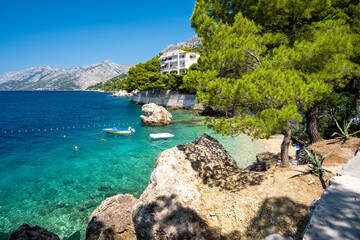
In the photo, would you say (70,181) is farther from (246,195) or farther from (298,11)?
(298,11)

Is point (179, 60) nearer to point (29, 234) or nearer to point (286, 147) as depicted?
point (286, 147)

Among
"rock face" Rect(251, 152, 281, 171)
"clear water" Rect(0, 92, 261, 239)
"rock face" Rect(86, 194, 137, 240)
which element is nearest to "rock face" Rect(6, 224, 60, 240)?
"rock face" Rect(86, 194, 137, 240)

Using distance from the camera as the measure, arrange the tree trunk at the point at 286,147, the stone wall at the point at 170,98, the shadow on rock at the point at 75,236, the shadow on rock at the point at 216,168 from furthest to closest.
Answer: the stone wall at the point at 170,98
the shadow on rock at the point at 75,236
the tree trunk at the point at 286,147
the shadow on rock at the point at 216,168

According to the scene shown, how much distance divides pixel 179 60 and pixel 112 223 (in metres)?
63.7

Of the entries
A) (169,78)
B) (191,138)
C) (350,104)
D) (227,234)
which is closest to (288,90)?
(227,234)

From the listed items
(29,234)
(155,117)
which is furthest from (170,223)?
(155,117)

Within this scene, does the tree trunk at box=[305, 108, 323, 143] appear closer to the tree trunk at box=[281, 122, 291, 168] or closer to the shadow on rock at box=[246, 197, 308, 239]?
the tree trunk at box=[281, 122, 291, 168]

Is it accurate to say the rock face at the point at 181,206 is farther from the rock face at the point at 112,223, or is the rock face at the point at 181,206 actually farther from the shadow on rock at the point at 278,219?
the rock face at the point at 112,223

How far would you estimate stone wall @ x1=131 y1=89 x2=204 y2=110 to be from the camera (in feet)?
166

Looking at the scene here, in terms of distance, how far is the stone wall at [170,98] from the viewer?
50.7 metres

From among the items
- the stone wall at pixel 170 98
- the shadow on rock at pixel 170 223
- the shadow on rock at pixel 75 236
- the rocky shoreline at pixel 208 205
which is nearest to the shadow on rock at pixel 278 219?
the rocky shoreline at pixel 208 205

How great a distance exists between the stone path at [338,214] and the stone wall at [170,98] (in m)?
43.3

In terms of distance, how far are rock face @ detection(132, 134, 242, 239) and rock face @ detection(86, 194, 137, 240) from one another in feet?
4.02

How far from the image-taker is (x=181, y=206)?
554 centimetres
